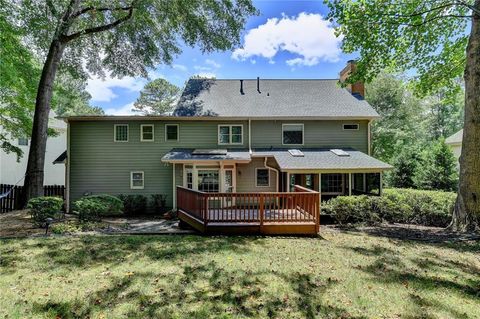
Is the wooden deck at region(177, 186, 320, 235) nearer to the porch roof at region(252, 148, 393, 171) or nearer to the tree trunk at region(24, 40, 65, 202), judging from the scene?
the porch roof at region(252, 148, 393, 171)

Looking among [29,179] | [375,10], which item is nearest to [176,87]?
[29,179]

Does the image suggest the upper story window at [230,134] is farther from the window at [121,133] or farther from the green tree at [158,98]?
the green tree at [158,98]

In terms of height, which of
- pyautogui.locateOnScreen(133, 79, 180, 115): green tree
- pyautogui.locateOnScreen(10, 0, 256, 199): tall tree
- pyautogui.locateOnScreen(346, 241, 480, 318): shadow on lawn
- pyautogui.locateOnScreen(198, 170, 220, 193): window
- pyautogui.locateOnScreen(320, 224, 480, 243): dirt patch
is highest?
pyautogui.locateOnScreen(133, 79, 180, 115): green tree

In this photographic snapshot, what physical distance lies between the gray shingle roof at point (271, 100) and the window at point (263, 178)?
2.96 meters

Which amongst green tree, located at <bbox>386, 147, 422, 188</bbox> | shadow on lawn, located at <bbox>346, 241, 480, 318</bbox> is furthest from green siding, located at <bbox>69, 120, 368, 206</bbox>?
green tree, located at <bbox>386, 147, 422, 188</bbox>

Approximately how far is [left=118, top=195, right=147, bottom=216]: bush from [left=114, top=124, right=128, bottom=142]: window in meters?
2.96

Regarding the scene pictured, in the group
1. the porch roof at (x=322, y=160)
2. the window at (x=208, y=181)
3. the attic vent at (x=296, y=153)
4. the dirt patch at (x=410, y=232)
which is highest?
the attic vent at (x=296, y=153)

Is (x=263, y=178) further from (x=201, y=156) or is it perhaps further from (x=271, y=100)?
(x=271, y=100)

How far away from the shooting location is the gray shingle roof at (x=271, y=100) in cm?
1359

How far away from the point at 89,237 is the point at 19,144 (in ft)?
53.6

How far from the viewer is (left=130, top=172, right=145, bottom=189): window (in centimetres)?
1313

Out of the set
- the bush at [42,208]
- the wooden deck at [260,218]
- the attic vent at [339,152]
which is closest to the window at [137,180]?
the bush at [42,208]

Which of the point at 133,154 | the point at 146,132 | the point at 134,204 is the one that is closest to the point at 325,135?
the point at 146,132

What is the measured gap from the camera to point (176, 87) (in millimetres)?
39000
